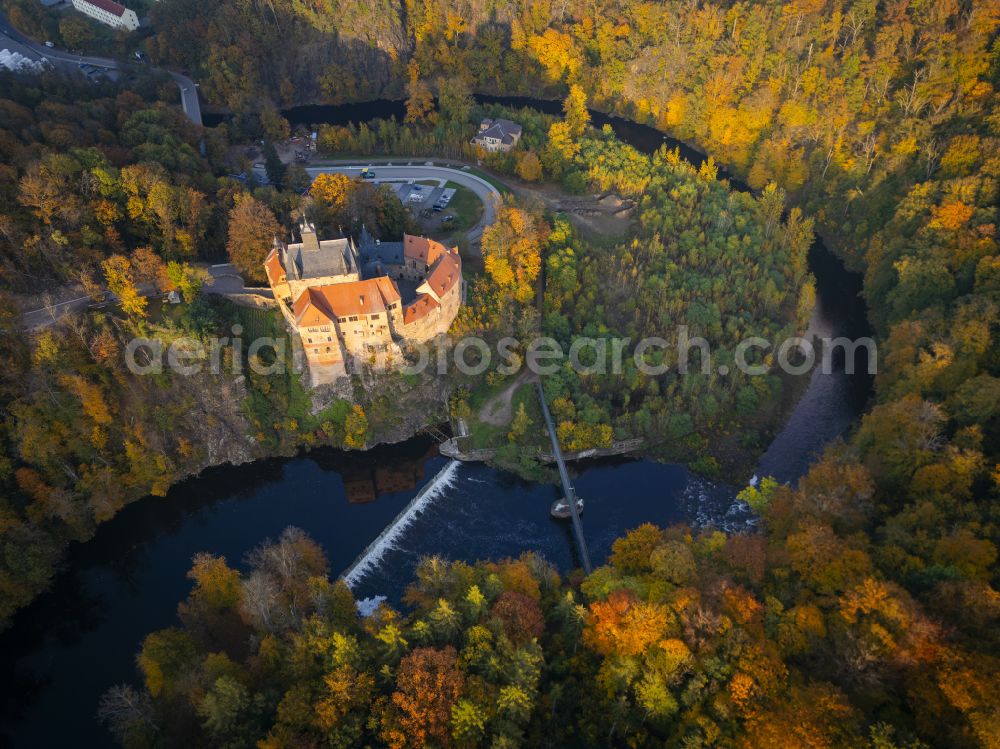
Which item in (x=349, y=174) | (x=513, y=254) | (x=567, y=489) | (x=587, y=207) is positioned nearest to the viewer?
(x=567, y=489)

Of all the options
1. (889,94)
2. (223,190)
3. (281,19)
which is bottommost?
(223,190)

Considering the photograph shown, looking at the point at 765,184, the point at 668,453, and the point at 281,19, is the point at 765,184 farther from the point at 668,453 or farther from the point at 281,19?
the point at 281,19

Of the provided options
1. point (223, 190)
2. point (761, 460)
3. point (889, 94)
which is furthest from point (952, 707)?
point (889, 94)

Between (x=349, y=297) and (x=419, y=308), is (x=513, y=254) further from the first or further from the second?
(x=349, y=297)

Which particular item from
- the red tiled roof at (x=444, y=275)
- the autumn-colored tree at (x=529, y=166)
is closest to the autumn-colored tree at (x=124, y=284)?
the red tiled roof at (x=444, y=275)

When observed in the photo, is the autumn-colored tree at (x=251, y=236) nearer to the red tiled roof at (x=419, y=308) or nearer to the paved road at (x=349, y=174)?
the paved road at (x=349, y=174)

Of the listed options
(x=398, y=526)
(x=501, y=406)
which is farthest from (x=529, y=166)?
(x=398, y=526)
